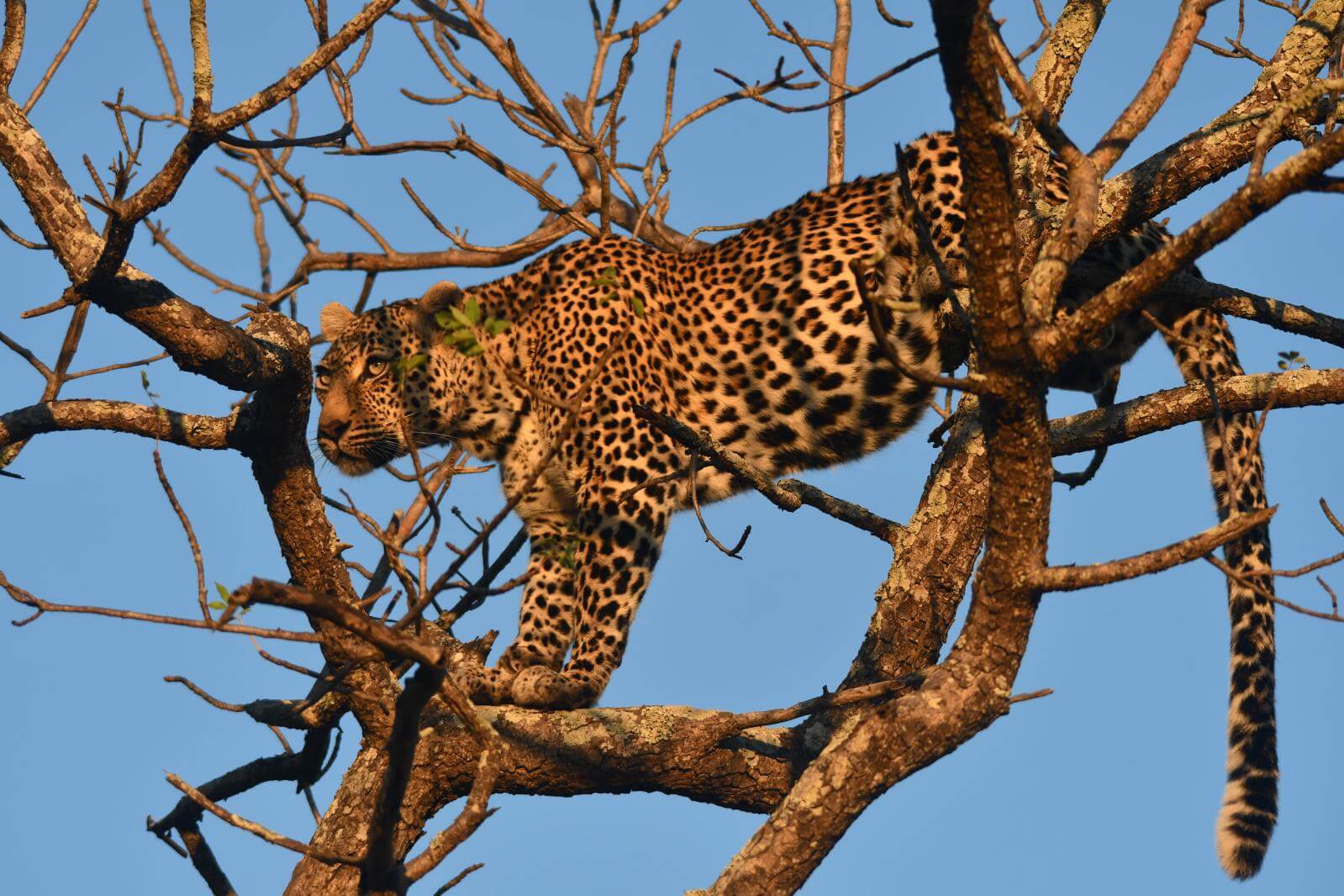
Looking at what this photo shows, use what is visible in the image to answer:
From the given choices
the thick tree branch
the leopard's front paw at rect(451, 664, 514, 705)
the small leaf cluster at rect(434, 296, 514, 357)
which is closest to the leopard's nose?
the leopard's front paw at rect(451, 664, 514, 705)

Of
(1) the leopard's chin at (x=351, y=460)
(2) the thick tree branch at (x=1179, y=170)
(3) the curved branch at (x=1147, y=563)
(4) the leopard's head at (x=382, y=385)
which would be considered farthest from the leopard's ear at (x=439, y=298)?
(3) the curved branch at (x=1147, y=563)

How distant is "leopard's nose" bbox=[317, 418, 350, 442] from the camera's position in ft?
33.6

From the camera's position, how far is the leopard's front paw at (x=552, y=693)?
8672mm

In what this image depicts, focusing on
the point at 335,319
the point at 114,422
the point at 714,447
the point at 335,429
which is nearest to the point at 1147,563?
the point at 714,447

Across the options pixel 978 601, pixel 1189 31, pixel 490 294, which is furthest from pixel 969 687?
pixel 490 294

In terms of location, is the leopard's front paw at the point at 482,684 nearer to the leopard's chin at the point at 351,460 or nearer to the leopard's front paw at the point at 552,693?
the leopard's front paw at the point at 552,693

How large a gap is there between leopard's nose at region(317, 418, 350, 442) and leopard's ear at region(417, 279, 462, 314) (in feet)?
3.15

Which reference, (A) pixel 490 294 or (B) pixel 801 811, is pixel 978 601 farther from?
(A) pixel 490 294

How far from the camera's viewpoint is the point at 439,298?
1049 centimetres

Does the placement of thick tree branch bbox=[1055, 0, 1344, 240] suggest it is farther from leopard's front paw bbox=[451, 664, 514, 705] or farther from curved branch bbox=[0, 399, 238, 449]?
curved branch bbox=[0, 399, 238, 449]

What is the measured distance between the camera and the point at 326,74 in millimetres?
10219

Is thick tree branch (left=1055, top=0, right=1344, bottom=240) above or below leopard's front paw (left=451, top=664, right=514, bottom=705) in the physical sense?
above

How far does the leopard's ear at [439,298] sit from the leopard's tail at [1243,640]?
4.70 meters

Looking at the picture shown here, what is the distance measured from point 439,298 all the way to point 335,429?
114cm
